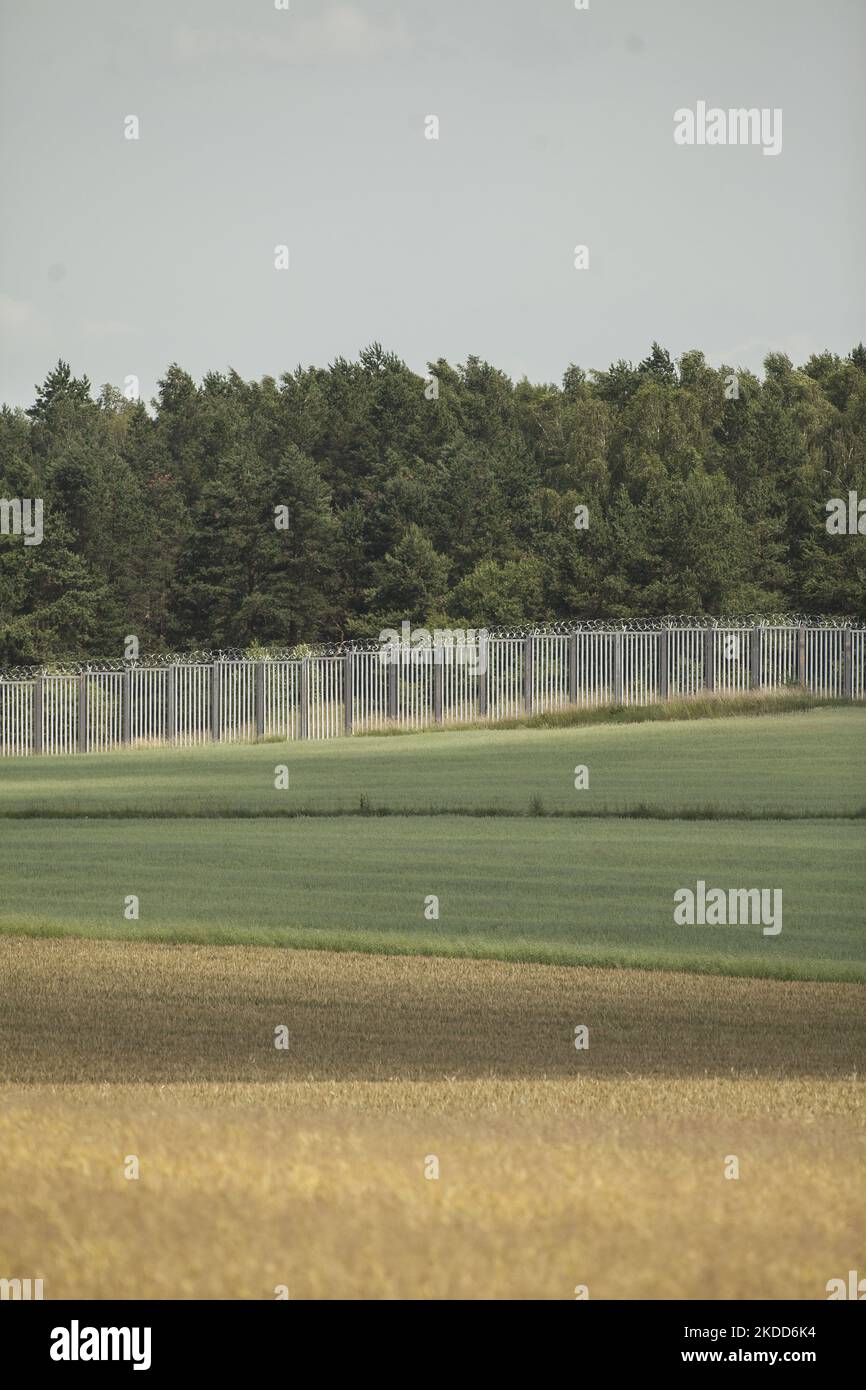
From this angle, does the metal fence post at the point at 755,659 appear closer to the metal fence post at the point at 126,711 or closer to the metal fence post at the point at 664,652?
the metal fence post at the point at 664,652

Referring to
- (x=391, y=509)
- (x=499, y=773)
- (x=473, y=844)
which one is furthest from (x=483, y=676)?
(x=473, y=844)

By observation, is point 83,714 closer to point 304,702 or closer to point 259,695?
point 259,695

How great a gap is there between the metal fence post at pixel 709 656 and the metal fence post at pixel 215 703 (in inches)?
402

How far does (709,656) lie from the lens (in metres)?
35.0

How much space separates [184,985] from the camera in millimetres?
10617

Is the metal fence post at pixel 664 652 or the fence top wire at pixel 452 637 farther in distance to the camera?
the metal fence post at pixel 664 652

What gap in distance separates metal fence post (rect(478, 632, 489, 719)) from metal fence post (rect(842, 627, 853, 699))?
7.60 m

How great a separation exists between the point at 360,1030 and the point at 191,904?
21.6 feet

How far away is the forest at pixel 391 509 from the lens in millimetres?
19125

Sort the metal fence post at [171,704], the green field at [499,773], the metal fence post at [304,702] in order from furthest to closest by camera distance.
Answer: the metal fence post at [171,704], the metal fence post at [304,702], the green field at [499,773]

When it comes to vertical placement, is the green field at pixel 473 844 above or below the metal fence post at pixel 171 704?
below

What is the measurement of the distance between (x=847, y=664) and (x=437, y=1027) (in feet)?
90.2

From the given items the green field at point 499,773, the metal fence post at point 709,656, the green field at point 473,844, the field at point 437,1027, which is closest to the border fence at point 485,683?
the metal fence post at point 709,656
